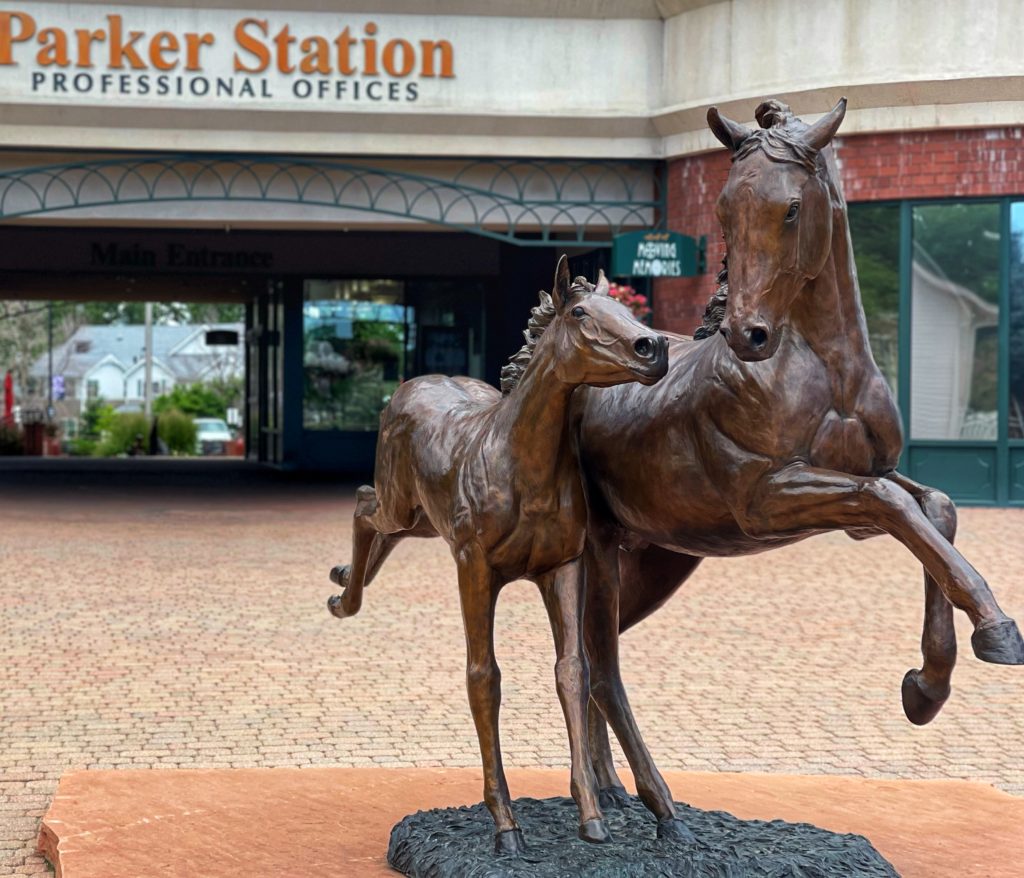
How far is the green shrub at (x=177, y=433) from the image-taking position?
46094 millimetres

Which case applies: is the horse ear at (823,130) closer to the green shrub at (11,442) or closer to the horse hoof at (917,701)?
the horse hoof at (917,701)

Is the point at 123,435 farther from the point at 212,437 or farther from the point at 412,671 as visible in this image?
the point at 412,671

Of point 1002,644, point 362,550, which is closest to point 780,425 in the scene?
point 1002,644

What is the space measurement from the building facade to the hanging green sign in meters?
0.29

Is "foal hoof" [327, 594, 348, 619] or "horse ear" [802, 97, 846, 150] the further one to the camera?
"foal hoof" [327, 594, 348, 619]

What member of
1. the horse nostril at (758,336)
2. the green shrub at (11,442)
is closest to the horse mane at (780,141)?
the horse nostril at (758,336)

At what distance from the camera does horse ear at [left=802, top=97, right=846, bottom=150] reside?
4.26m

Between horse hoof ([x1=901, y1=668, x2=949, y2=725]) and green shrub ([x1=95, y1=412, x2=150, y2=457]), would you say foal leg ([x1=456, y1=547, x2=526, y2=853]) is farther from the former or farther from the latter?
green shrub ([x1=95, y1=412, x2=150, y2=457])

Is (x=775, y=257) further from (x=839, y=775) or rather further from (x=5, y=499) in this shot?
(x=5, y=499)

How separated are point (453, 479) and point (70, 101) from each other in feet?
44.3

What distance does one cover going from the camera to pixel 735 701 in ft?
27.6

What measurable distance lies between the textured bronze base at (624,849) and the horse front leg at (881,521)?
1.01m

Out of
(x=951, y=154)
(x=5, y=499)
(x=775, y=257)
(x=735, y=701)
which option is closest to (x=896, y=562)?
(x=951, y=154)

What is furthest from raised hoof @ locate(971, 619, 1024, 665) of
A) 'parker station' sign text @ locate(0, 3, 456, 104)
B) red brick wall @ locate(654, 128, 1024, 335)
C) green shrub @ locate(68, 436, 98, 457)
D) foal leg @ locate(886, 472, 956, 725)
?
green shrub @ locate(68, 436, 98, 457)
